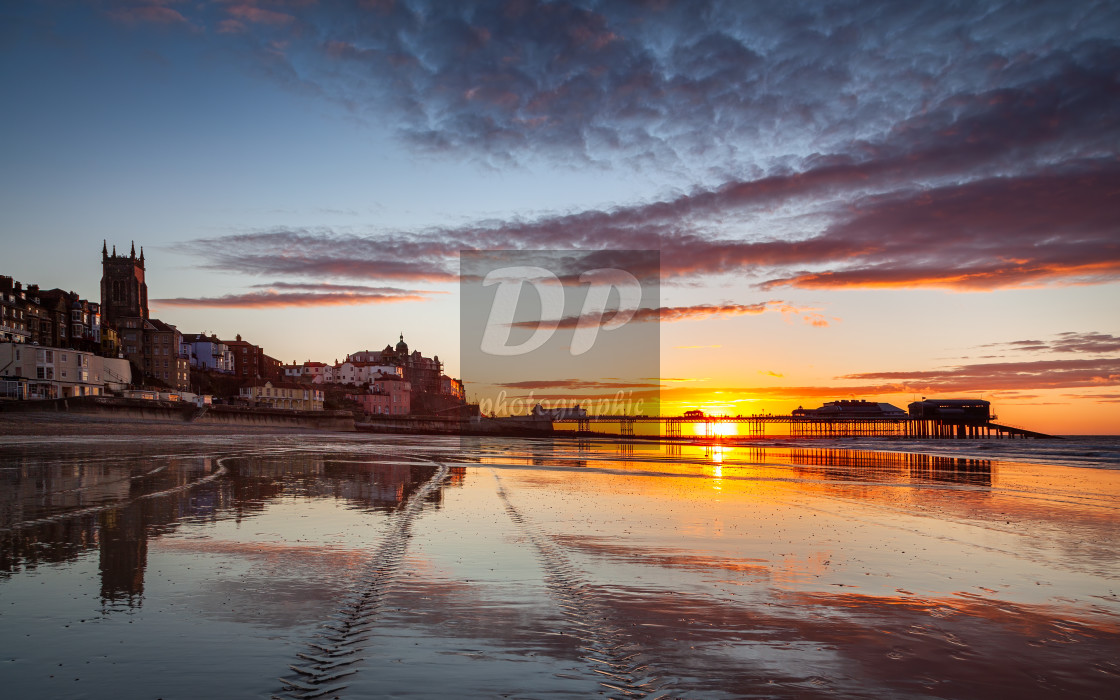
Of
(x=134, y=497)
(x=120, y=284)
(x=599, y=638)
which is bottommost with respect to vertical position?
(x=134, y=497)

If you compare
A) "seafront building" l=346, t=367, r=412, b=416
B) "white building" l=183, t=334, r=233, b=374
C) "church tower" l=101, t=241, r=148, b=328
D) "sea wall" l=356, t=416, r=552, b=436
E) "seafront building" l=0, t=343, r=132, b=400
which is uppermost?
"church tower" l=101, t=241, r=148, b=328

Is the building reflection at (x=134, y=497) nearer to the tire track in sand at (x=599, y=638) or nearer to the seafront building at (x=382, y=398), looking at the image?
the tire track in sand at (x=599, y=638)

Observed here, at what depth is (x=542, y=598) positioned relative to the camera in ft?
32.0

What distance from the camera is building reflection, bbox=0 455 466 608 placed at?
11.8 meters

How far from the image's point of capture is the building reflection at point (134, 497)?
38.5 ft

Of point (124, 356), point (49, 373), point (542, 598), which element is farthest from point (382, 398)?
point (542, 598)

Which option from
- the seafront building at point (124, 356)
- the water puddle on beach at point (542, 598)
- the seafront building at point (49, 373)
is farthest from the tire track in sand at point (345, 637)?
the seafront building at point (124, 356)

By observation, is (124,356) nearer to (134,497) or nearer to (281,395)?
(281,395)

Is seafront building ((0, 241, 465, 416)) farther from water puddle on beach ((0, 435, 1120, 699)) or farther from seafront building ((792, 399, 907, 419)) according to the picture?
seafront building ((792, 399, 907, 419))

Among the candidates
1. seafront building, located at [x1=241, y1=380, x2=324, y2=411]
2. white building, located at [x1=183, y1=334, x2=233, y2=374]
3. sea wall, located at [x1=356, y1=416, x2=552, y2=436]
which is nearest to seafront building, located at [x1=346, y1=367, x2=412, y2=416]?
seafront building, located at [x1=241, y1=380, x2=324, y2=411]

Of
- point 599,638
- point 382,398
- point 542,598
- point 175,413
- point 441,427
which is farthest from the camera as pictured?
point 382,398

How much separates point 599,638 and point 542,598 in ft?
6.48

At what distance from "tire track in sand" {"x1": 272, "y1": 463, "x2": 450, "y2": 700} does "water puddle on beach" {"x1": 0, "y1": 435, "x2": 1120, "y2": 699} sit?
0.12ft

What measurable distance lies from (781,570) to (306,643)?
27.1 ft
